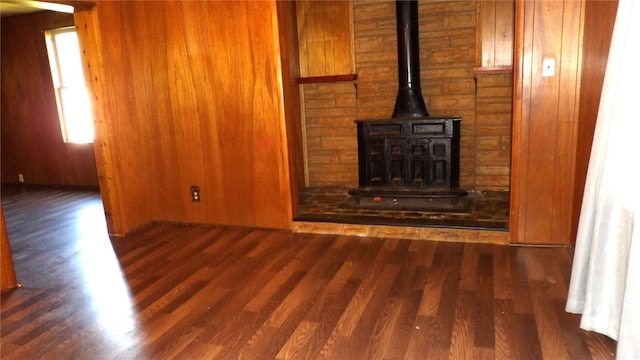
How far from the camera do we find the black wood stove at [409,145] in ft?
12.1

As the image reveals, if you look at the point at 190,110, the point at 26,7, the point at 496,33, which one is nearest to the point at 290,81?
the point at 190,110

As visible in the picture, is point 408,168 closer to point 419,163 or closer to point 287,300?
point 419,163

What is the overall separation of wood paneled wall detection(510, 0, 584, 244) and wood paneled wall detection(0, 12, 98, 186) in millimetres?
5170

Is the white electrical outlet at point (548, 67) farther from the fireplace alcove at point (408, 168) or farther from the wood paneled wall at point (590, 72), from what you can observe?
the fireplace alcove at point (408, 168)

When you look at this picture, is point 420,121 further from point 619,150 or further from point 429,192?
point 619,150

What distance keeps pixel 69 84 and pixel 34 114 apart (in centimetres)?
74

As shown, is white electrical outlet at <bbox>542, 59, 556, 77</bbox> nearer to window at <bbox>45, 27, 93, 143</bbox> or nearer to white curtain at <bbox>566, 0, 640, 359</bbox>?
white curtain at <bbox>566, 0, 640, 359</bbox>

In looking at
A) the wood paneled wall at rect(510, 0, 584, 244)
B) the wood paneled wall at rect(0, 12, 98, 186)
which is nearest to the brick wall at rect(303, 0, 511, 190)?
the wood paneled wall at rect(510, 0, 584, 244)

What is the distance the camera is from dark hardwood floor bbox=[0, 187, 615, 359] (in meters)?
1.98

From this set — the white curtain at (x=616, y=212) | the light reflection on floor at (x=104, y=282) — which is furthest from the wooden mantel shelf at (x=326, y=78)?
the white curtain at (x=616, y=212)

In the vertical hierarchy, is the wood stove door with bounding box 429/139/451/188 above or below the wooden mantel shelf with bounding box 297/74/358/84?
below

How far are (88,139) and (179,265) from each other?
3765 millimetres

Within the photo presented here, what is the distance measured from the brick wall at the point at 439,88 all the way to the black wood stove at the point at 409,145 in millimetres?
363

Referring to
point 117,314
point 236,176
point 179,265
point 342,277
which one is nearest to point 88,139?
point 236,176
